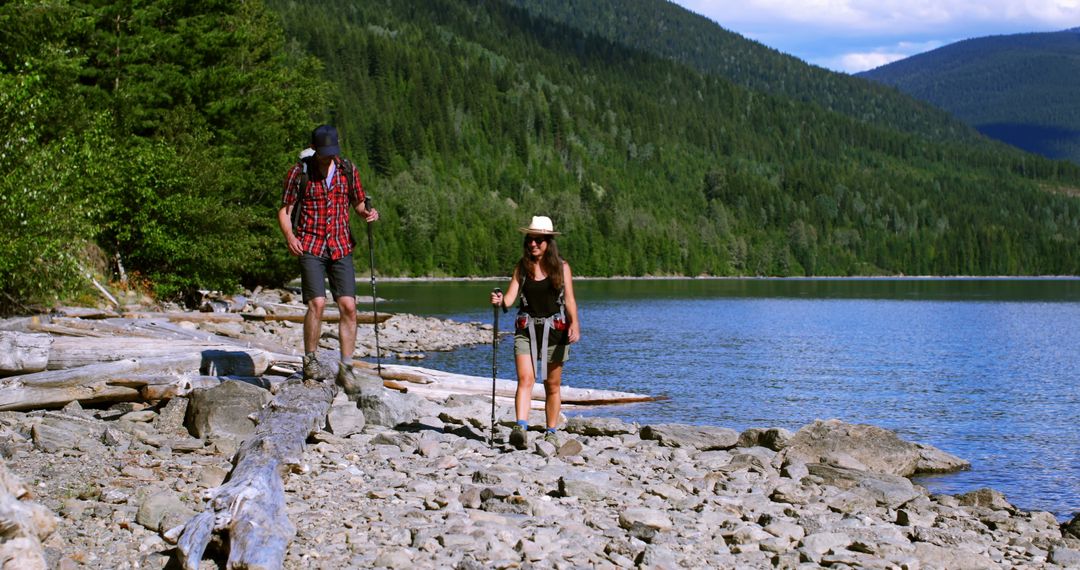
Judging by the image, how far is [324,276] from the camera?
482 inches

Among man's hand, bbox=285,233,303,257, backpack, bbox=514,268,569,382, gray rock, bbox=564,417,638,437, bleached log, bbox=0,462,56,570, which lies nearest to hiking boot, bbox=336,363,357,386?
man's hand, bbox=285,233,303,257

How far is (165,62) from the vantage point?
122 ft

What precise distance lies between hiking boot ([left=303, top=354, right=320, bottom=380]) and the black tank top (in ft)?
9.33

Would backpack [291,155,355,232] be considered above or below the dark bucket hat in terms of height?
below

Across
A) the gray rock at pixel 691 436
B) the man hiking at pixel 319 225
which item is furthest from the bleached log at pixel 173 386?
the gray rock at pixel 691 436

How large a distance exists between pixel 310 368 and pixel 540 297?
308cm

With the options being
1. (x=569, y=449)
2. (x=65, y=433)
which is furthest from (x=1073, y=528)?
(x=65, y=433)

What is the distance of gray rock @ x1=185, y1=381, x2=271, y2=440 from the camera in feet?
37.0

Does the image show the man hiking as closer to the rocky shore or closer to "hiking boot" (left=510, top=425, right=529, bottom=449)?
the rocky shore

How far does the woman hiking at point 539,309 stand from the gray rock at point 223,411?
3.09 meters

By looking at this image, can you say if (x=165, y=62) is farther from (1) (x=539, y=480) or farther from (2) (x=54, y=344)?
(1) (x=539, y=480)

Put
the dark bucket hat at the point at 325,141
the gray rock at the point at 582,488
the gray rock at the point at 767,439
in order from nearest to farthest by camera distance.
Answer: the gray rock at the point at 582,488, the dark bucket hat at the point at 325,141, the gray rock at the point at 767,439

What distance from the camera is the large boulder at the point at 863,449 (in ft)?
50.6

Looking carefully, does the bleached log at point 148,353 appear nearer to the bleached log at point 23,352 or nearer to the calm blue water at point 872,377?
the bleached log at point 23,352
